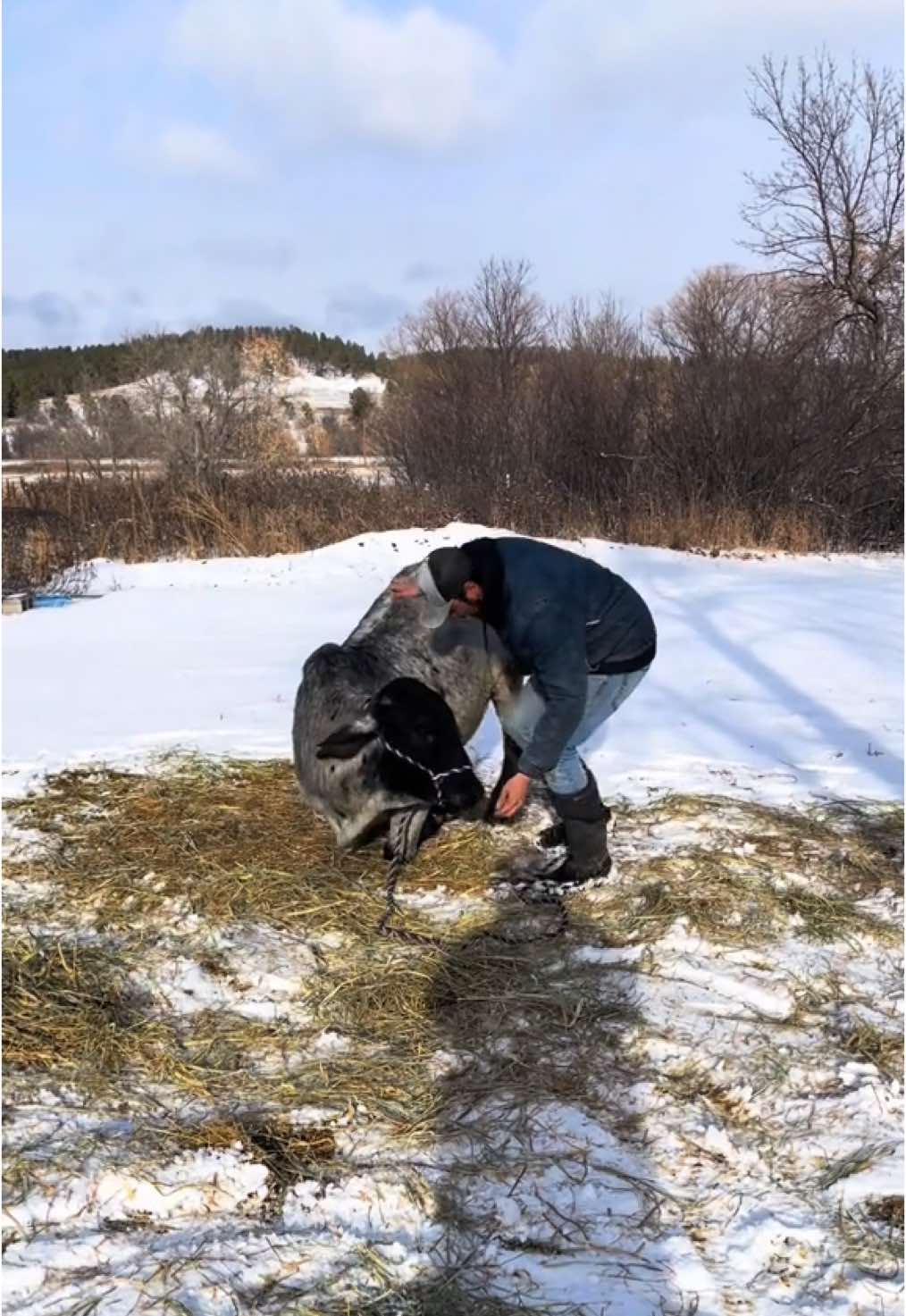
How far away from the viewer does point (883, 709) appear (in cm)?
717

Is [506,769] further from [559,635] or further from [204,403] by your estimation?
[204,403]

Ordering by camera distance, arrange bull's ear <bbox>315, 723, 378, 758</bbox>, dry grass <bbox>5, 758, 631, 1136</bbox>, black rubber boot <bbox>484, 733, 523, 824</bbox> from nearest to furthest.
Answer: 1. dry grass <bbox>5, 758, 631, 1136</bbox>
2. bull's ear <bbox>315, 723, 378, 758</bbox>
3. black rubber boot <bbox>484, 733, 523, 824</bbox>

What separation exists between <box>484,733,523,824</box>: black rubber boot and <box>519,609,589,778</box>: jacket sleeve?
1.03 m

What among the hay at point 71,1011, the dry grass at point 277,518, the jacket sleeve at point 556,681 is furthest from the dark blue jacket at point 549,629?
the dry grass at point 277,518

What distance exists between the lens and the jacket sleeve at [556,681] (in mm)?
3867

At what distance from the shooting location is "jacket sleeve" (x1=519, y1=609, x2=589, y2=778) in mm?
3867

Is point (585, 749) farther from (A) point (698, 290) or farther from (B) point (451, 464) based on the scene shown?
(A) point (698, 290)

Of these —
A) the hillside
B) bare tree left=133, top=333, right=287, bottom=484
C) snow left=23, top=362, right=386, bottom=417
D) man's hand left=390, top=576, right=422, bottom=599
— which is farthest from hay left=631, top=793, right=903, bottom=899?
snow left=23, top=362, right=386, bottom=417

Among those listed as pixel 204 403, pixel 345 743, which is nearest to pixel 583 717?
pixel 345 743

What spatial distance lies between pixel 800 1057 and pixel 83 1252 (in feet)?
7.02

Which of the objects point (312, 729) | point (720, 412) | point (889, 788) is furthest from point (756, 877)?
point (720, 412)

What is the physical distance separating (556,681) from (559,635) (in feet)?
0.55

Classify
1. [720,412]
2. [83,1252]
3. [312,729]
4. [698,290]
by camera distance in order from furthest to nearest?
[698,290] < [720,412] < [312,729] < [83,1252]

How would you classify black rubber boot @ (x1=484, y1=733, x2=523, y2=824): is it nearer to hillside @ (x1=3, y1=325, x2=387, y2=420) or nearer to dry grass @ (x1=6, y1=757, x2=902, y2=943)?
dry grass @ (x1=6, y1=757, x2=902, y2=943)
